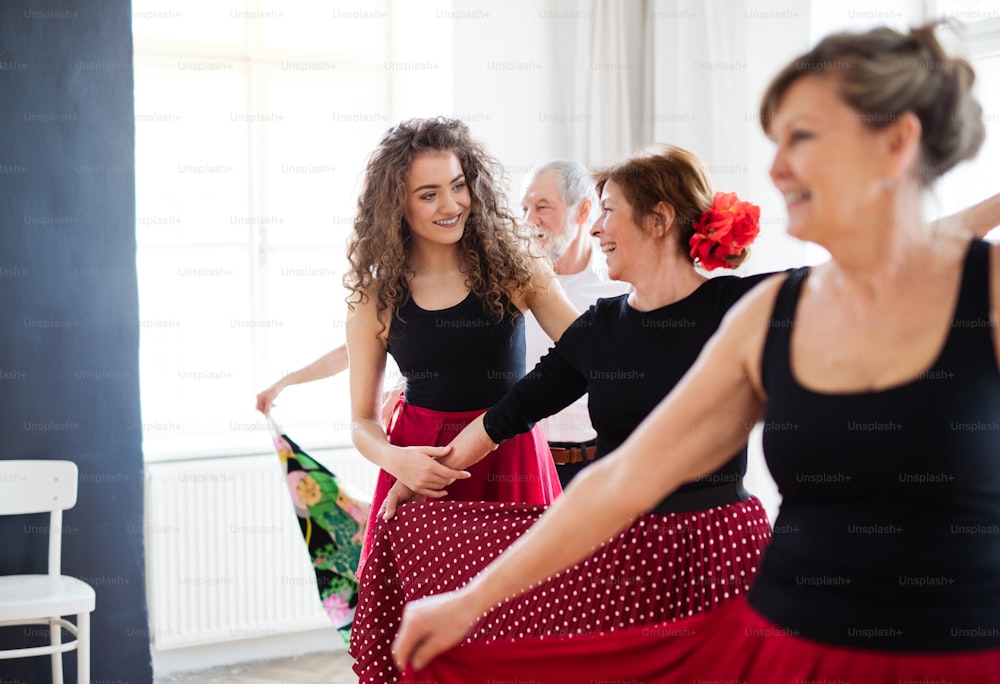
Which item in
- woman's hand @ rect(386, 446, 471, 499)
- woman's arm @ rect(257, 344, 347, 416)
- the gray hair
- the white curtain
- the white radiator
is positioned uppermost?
the white curtain

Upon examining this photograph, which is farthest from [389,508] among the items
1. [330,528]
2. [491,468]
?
[330,528]

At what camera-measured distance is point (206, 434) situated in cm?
A: 446

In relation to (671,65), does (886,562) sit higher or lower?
lower

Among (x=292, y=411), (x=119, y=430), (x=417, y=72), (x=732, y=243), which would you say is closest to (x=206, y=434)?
(x=292, y=411)

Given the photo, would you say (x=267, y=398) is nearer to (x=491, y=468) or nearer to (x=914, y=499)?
(x=491, y=468)

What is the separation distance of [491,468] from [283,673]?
202 centimetres

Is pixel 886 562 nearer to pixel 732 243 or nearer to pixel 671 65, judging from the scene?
pixel 732 243

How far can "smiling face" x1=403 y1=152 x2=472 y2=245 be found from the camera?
8.26 feet

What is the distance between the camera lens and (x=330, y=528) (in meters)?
3.00

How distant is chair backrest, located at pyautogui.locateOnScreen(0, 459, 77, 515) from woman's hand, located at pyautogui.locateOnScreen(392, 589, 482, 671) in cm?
252

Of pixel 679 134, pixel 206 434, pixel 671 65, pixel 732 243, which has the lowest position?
→ pixel 206 434

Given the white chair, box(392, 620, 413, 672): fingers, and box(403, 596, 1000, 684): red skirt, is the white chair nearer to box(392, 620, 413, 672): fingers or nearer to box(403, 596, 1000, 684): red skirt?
box(403, 596, 1000, 684): red skirt

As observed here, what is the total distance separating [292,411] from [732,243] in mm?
3052

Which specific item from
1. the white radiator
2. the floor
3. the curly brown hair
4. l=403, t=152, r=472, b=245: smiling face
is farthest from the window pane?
l=403, t=152, r=472, b=245: smiling face
